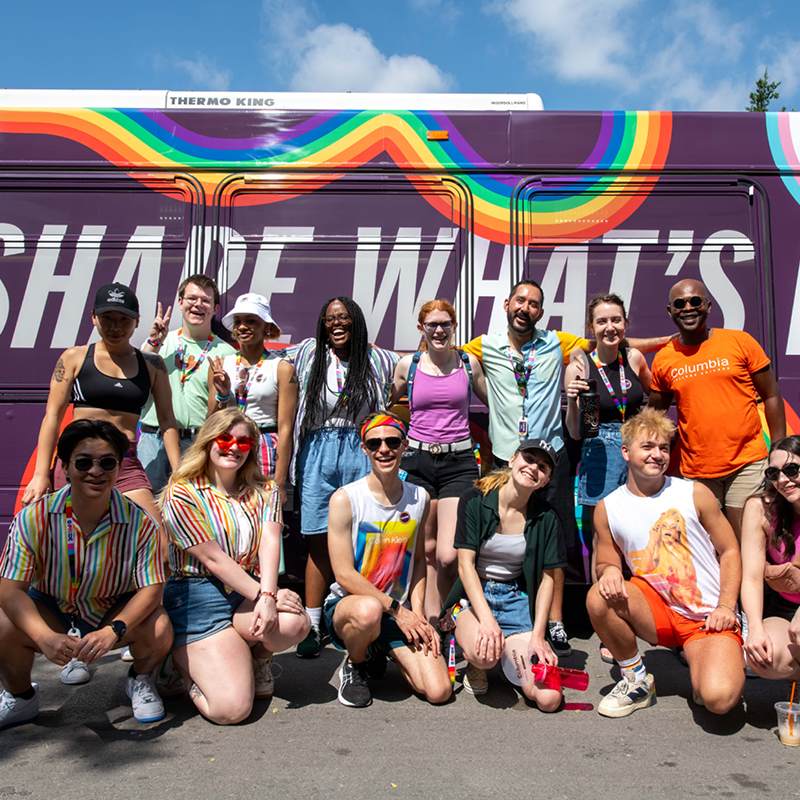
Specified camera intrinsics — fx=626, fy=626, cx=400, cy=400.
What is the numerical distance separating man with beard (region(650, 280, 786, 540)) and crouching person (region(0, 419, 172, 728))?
2.90 metres

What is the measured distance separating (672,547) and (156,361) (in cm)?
294

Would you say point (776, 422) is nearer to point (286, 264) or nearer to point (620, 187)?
point (620, 187)

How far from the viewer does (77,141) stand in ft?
13.5

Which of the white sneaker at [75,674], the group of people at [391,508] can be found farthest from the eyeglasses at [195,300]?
the white sneaker at [75,674]

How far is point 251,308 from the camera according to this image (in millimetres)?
3664

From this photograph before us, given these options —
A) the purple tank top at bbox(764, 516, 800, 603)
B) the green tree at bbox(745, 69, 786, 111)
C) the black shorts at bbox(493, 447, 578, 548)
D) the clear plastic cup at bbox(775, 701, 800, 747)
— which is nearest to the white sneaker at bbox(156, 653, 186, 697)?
the black shorts at bbox(493, 447, 578, 548)

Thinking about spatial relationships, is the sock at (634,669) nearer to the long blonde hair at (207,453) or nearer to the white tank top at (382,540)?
the white tank top at (382,540)

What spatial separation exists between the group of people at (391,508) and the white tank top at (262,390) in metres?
0.01

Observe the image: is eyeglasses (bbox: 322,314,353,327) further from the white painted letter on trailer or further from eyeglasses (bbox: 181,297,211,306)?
the white painted letter on trailer

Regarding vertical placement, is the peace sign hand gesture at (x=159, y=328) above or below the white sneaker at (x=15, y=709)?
above

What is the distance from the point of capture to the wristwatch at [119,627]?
261 centimetres

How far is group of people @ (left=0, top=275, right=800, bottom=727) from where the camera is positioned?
2758 mm

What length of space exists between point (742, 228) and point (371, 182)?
94.5 inches

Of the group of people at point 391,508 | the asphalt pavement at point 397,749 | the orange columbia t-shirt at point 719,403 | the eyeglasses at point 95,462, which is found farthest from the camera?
the orange columbia t-shirt at point 719,403
